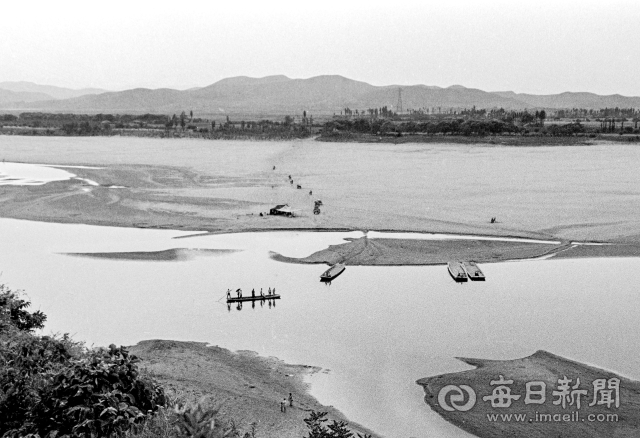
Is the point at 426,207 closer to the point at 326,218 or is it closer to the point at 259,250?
the point at 326,218

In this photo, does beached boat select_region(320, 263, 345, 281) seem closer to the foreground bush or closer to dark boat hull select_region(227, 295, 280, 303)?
dark boat hull select_region(227, 295, 280, 303)

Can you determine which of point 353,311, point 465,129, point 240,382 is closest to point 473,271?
point 353,311

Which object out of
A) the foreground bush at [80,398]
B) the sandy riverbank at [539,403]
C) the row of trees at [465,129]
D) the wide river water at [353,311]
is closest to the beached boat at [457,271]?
the wide river water at [353,311]

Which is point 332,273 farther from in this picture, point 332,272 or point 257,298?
point 257,298

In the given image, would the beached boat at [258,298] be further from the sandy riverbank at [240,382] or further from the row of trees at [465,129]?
the row of trees at [465,129]

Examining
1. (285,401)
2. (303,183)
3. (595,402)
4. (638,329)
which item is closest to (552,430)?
(595,402)

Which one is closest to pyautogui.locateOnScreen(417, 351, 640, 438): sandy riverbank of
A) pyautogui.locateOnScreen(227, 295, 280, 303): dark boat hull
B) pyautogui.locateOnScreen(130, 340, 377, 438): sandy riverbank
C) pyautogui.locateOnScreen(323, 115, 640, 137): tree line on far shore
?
pyautogui.locateOnScreen(130, 340, 377, 438): sandy riverbank

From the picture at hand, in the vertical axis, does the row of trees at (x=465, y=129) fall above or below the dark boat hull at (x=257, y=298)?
above
